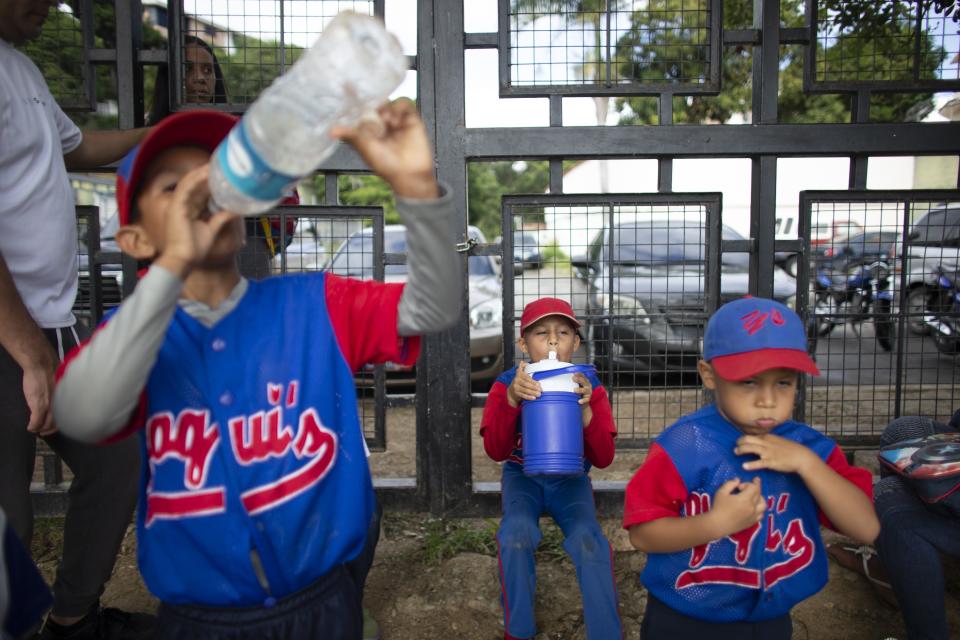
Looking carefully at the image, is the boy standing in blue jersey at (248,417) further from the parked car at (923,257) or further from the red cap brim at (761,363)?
the parked car at (923,257)

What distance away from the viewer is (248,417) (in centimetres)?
153

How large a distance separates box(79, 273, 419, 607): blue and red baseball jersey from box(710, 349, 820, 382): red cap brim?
3.20ft

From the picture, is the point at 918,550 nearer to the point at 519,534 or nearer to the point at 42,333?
the point at 519,534

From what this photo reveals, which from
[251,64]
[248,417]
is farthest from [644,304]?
[248,417]

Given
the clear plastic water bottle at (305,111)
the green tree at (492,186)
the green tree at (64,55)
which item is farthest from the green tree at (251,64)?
the green tree at (492,186)

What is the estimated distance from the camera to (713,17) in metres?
3.19

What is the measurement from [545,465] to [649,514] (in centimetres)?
74

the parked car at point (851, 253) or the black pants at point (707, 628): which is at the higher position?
the parked car at point (851, 253)

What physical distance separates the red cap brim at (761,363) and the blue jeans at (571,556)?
3.18 feet

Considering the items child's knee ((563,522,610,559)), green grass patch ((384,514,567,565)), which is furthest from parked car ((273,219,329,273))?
child's knee ((563,522,610,559))

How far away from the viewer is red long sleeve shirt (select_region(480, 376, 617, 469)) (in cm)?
278

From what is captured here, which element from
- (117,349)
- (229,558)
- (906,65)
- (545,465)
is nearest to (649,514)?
(545,465)

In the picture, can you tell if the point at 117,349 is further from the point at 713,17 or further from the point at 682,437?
the point at 713,17

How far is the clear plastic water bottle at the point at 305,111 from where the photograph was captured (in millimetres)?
1298
